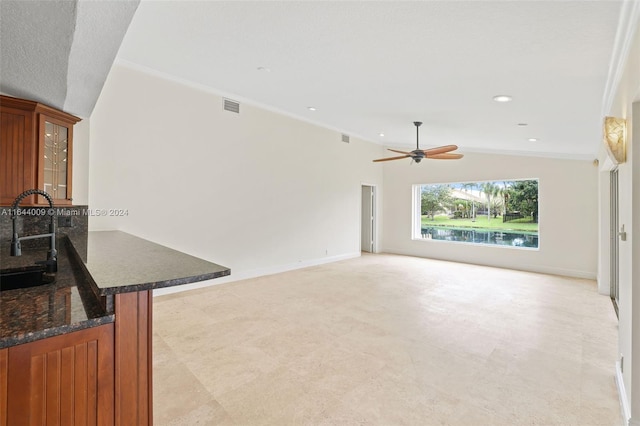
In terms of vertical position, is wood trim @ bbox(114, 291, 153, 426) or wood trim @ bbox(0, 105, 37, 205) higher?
wood trim @ bbox(0, 105, 37, 205)

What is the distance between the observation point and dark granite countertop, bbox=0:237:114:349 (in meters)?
1.08

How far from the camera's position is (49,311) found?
1246 mm

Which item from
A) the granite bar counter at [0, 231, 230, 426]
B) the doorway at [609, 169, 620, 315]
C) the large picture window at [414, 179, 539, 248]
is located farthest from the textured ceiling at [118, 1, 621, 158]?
the granite bar counter at [0, 231, 230, 426]

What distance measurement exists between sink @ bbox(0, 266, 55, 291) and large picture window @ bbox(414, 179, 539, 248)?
25.2 feet

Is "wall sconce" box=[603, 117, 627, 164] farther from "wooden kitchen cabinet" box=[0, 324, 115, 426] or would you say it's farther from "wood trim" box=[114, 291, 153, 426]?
"wooden kitchen cabinet" box=[0, 324, 115, 426]

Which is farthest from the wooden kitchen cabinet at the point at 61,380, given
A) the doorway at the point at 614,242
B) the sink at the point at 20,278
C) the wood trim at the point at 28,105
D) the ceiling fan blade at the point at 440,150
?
the doorway at the point at 614,242

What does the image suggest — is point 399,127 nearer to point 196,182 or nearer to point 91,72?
point 196,182

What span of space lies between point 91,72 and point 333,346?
2988mm

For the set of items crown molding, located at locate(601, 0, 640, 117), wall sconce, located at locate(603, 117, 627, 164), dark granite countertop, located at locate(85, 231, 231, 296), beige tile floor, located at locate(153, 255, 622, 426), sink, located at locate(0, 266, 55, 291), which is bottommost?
beige tile floor, located at locate(153, 255, 622, 426)

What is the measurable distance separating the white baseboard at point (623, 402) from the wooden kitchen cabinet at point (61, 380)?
273 centimetres

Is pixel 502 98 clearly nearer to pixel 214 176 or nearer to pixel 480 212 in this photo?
pixel 214 176

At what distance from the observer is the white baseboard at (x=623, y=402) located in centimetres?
188

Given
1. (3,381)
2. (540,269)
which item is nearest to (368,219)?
(540,269)

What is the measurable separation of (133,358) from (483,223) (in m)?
7.66
